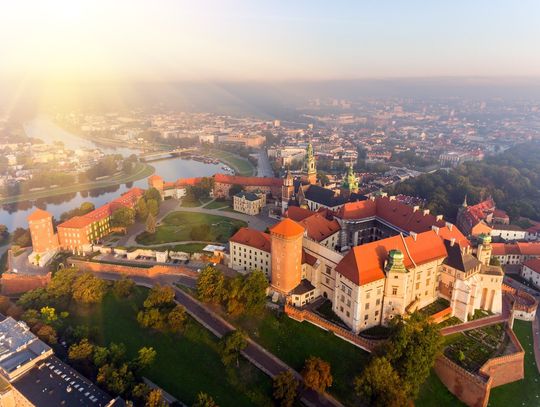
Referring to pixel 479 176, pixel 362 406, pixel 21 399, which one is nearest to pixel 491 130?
pixel 479 176

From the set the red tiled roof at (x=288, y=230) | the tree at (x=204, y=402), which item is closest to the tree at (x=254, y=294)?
the red tiled roof at (x=288, y=230)

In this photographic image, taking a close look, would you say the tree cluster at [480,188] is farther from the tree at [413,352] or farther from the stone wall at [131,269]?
the stone wall at [131,269]

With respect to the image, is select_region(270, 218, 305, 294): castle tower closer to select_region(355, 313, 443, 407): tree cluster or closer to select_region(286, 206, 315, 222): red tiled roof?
select_region(286, 206, 315, 222): red tiled roof

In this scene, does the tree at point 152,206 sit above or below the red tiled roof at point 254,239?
below

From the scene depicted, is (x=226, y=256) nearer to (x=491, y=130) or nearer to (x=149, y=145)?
(x=149, y=145)

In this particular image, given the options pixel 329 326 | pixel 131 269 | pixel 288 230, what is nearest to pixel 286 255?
pixel 288 230
